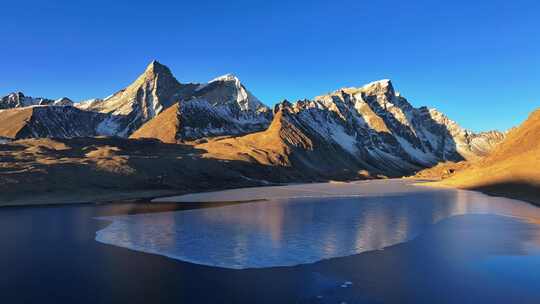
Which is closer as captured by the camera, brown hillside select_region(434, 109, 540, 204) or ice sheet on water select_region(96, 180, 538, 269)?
ice sheet on water select_region(96, 180, 538, 269)

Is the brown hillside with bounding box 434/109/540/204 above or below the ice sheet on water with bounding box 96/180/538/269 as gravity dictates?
above

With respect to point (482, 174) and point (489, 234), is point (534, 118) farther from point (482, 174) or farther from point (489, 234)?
point (489, 234)

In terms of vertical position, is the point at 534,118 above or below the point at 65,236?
above

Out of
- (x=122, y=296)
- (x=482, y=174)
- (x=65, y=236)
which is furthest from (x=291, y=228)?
(x=482, y=174)

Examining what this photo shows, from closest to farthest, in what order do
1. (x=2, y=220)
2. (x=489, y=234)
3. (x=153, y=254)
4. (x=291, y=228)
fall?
(x=153, y=254), (x=489, y=234), (x=291, y=228), (x=2, y=220)

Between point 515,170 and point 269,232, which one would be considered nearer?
point 269,232

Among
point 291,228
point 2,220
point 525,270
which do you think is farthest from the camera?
point 2,220

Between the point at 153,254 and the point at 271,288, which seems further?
the point at 153,254

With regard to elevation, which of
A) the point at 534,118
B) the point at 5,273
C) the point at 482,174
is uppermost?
the point at 534,118

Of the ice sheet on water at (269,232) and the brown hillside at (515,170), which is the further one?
the brown hillside at (515,170)

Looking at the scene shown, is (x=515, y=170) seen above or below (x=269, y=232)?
above
